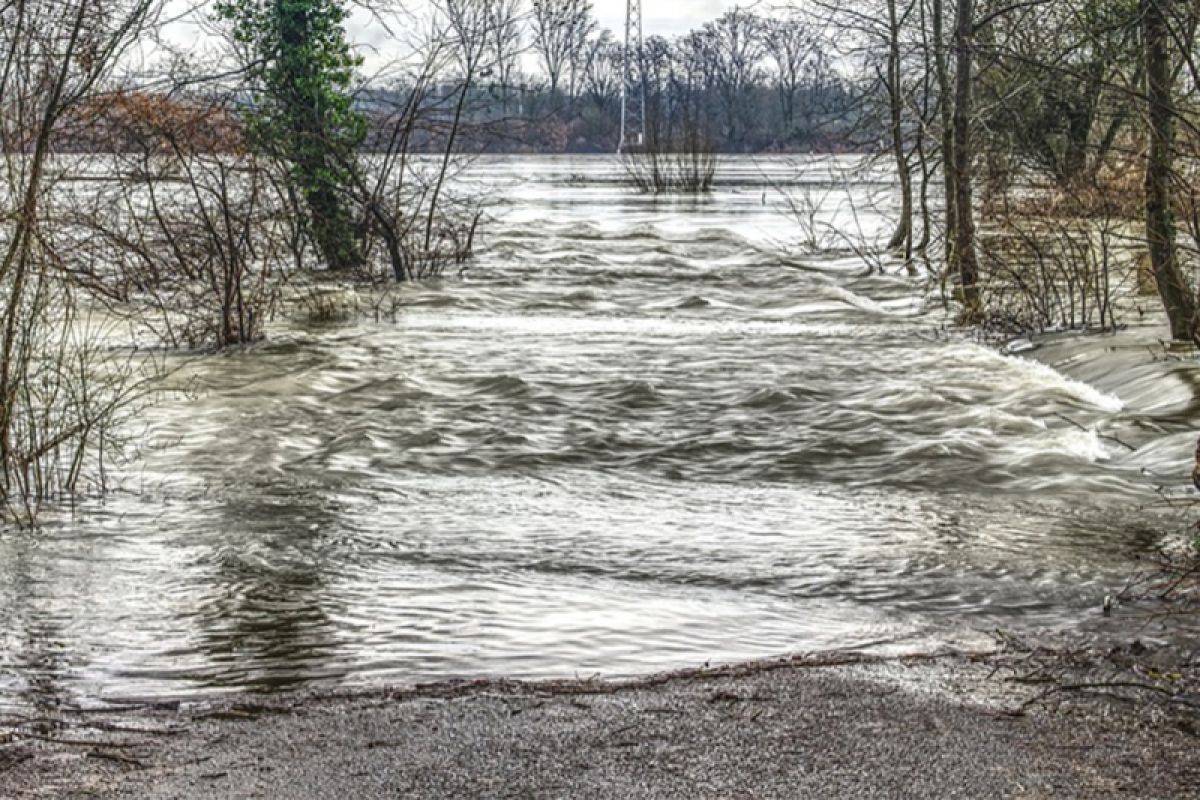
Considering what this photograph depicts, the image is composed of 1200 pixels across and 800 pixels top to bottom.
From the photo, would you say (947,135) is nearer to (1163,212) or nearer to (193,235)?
(1163,212)

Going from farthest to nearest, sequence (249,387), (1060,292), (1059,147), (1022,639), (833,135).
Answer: (1059,147)
(833,135)
(1060,292)
(249,387)
(1022,639)

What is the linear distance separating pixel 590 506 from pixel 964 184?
369 inches

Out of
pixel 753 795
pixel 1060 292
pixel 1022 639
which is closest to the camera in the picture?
pixel 753 795

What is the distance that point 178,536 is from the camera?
25.8 feet

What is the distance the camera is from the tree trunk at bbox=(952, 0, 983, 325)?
1656cm

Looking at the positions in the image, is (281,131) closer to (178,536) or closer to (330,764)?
(178,536)

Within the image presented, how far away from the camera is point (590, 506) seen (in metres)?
8.83

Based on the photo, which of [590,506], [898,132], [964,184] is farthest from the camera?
[898,132]

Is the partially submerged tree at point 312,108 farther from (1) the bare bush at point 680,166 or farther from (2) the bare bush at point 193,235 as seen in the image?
(1) the bare bush at point 680,166

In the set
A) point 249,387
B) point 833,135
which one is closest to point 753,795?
point 249,387

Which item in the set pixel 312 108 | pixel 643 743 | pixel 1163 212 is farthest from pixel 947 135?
pixel 643 743

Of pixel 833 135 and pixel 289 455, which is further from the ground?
pixel 833 135

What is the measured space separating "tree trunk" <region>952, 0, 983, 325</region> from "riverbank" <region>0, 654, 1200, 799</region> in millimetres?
11791

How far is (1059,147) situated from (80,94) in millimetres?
23603
